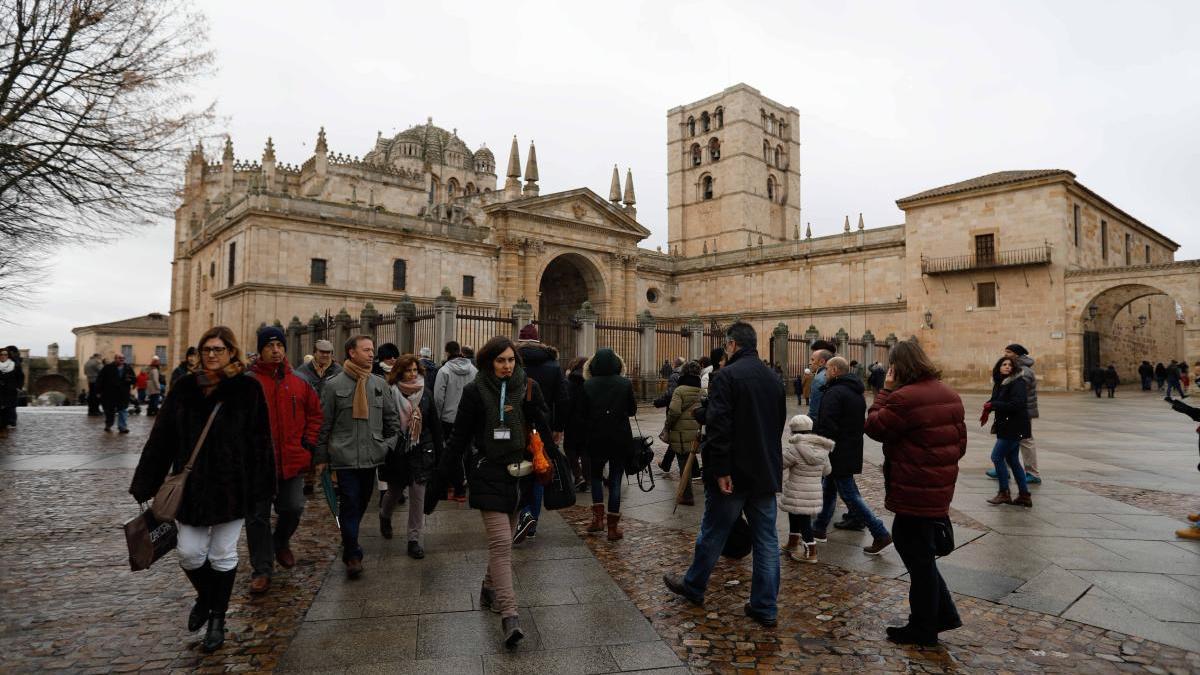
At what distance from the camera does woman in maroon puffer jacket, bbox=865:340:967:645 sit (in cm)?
362

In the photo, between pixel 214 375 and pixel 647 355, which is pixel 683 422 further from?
pixel 647 355

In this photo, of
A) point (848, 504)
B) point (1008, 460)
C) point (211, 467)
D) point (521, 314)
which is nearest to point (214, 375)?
point (211, 467)

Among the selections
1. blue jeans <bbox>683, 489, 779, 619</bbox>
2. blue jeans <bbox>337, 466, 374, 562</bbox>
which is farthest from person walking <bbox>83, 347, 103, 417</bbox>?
blue jeans <bbox>683, 489, 779, 619</bbox>

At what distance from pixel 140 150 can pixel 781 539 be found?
38.2ft

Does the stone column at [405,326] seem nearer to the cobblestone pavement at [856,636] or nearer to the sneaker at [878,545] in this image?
the cobblestone pavement at [856,636]

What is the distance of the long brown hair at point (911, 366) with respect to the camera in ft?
12.4

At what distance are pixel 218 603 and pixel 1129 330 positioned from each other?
43.1m

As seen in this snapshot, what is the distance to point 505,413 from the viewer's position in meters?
3.99

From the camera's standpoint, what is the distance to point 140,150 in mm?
10789

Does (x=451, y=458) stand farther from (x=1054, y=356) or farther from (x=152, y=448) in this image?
(x=1054, y=356)

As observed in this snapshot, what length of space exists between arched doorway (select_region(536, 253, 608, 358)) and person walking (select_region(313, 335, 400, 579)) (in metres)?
30.9

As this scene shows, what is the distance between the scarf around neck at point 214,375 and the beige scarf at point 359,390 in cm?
121

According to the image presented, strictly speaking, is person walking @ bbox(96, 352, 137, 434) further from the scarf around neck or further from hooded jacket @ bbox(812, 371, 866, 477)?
hooded jacket @ bbox(812, 371, 866, 477)

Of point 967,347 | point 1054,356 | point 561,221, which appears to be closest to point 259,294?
point 561,221
